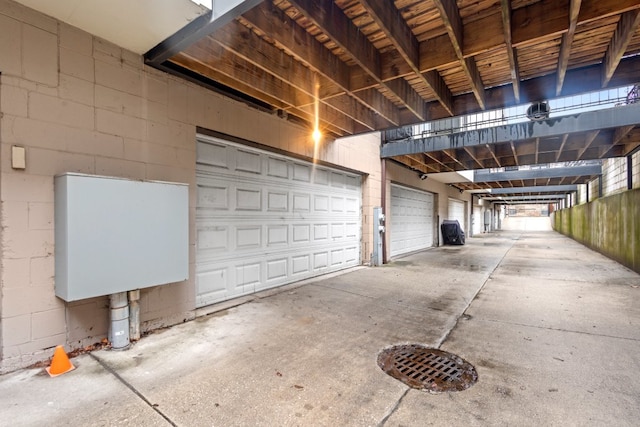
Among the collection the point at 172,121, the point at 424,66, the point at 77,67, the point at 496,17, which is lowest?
the point at 172,121

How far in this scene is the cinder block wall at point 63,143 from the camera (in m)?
2.38

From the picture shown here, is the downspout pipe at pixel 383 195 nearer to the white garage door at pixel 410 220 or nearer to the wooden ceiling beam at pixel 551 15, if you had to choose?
the white garage door at pixel 410 220

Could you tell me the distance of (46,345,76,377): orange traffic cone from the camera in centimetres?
235

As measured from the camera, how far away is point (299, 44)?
309cm

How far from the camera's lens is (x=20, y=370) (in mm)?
2387

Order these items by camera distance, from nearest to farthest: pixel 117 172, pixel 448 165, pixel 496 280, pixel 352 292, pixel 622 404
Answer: pixel 622 404 < pixel 117 172 < pixel 352 292 < pixel 496 280 < pixel 448 165

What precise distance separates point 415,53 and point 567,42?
1393mm

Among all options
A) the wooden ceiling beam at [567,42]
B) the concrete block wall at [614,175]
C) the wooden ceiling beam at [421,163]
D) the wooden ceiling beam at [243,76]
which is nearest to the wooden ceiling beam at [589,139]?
the concrete block wall at [614,175]

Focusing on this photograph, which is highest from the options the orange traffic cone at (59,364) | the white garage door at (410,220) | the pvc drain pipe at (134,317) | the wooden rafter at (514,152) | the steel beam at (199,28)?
the steel beam at (199,28)

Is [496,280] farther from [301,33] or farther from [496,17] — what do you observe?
[301,33]

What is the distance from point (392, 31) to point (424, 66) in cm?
72

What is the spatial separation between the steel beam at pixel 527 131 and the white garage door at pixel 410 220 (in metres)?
1.87

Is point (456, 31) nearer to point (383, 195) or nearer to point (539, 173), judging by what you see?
point (383, 195)

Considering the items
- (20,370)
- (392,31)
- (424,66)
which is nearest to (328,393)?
(20,370)
